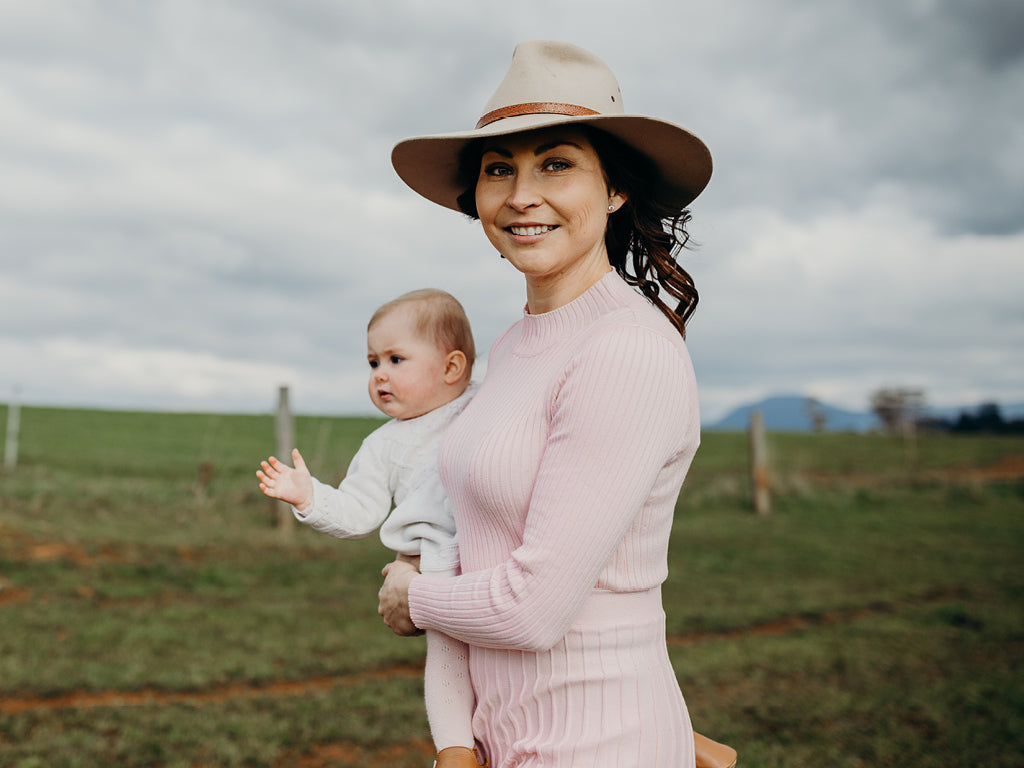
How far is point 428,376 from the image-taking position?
6.73 ft

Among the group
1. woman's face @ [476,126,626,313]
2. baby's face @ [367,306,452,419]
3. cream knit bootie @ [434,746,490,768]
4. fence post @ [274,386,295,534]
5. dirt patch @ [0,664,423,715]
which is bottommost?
dirt patch @ [0,664,423,715]

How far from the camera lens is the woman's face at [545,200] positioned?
1.66 meters

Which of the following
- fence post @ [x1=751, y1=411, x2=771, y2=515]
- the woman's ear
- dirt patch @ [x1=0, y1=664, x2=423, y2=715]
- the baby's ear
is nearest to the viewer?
the woman's ear

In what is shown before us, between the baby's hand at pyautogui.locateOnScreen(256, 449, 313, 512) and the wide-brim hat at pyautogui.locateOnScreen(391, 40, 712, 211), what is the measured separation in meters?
0.80

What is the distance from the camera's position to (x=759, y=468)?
47.3 feet

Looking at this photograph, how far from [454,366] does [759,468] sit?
1315 cm

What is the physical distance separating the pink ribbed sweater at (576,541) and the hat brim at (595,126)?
314mm

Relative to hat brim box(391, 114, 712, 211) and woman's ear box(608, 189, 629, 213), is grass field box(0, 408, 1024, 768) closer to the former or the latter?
hat brim box(391, 114, 712, 211)

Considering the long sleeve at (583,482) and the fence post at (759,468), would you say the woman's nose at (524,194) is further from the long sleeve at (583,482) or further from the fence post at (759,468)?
the fence post at (759,468)

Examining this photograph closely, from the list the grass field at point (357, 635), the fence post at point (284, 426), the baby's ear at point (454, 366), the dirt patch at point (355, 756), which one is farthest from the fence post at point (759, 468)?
the baby's ear at point (454, 366)

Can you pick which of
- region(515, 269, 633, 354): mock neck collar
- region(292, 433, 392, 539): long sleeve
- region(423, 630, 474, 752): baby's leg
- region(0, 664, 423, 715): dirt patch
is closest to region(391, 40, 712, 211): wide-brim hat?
region(515, 269, 633, 354): mock neck collar

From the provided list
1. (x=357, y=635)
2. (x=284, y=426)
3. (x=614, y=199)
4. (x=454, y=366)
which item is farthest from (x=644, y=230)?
(x=284, y=426)

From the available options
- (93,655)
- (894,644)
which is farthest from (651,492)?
(894,644)

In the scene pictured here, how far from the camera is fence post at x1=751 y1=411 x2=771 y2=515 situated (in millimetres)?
14227
